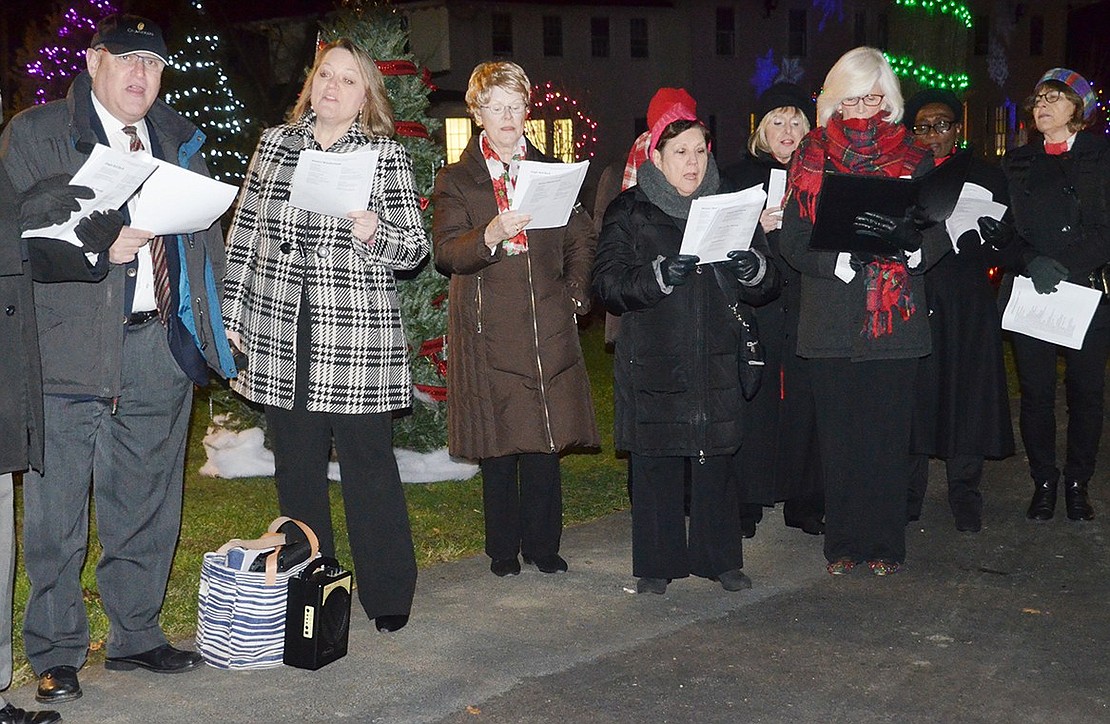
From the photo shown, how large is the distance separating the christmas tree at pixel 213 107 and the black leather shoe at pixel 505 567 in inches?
361

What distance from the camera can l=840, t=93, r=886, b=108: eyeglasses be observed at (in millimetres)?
6426

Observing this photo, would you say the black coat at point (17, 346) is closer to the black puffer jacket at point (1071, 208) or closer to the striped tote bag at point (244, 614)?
the striped tote bag at point (244, 614)

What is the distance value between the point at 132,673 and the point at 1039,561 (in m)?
4.58

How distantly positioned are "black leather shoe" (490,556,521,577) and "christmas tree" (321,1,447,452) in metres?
2.31

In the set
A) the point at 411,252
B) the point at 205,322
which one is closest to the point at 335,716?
the point at 205,322

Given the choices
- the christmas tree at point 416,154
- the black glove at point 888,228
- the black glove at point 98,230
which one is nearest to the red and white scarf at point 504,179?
the black glove at point 888,228

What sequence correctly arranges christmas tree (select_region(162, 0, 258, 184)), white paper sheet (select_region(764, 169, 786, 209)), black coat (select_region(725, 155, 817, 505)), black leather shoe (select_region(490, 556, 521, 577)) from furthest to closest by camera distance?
christmas tree (select_region(162, 0, 258, 184)), black coat (select_region(725, 155, 817, 505)), white paper sheet (select_region(764, 169, 786, 209)), black leather shoe (select_region(490, 556, 521, 577))

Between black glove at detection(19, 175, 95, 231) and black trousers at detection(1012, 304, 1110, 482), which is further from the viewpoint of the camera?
black trousers at detection(1012, 304, 1110, 482)

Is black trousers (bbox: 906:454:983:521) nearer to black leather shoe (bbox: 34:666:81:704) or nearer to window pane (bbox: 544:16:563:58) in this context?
black leather shoe (bbox: 34:666:81:704)

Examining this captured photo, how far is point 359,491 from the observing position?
5.96 meters

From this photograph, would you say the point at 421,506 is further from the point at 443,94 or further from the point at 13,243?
the point at 443,94

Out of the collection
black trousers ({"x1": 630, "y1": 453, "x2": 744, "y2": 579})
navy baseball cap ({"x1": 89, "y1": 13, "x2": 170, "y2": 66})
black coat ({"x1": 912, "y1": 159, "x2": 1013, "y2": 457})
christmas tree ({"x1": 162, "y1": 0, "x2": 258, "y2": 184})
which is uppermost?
christmas tree ({"x1": 162, "y1": 0, "x2": 258, "y2": 184})

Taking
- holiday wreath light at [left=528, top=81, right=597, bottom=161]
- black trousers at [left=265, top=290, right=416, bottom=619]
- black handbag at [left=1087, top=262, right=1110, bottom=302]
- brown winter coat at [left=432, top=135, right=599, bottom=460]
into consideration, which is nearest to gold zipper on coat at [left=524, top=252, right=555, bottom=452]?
brown winter coat at [left=432, top=135, right=599, bottom=460]

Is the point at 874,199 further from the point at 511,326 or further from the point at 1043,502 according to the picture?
the point at 1043,502
